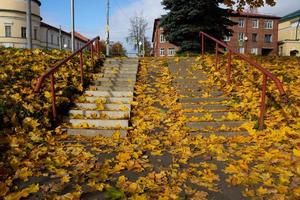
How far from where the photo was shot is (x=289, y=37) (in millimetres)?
71875

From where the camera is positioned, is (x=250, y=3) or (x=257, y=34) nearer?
(x=250, y=3)

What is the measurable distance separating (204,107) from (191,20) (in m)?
11.8

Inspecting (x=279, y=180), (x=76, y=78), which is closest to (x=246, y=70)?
(x=76, y=78)

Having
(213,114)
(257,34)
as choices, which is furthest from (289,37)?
(213,114)

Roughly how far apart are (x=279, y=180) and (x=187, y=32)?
47.3 feet

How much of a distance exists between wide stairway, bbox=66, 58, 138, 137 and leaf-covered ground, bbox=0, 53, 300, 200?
0.27 m

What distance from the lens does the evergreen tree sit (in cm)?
1775

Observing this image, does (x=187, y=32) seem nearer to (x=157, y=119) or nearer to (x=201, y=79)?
(x=201, y=79)

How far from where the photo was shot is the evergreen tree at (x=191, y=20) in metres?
17.8

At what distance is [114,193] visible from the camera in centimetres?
384

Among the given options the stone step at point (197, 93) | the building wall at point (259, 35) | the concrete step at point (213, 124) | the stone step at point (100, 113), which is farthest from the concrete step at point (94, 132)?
the building wall at point (259, 35)

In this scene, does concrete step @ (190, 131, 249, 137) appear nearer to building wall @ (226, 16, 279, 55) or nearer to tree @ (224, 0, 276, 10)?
tree @ (224, 0, 276, 10)

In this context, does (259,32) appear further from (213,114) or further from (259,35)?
(213,114)

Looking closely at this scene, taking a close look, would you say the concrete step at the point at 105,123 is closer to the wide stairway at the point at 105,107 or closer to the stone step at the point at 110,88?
the wide stairway at the point at 105,107
